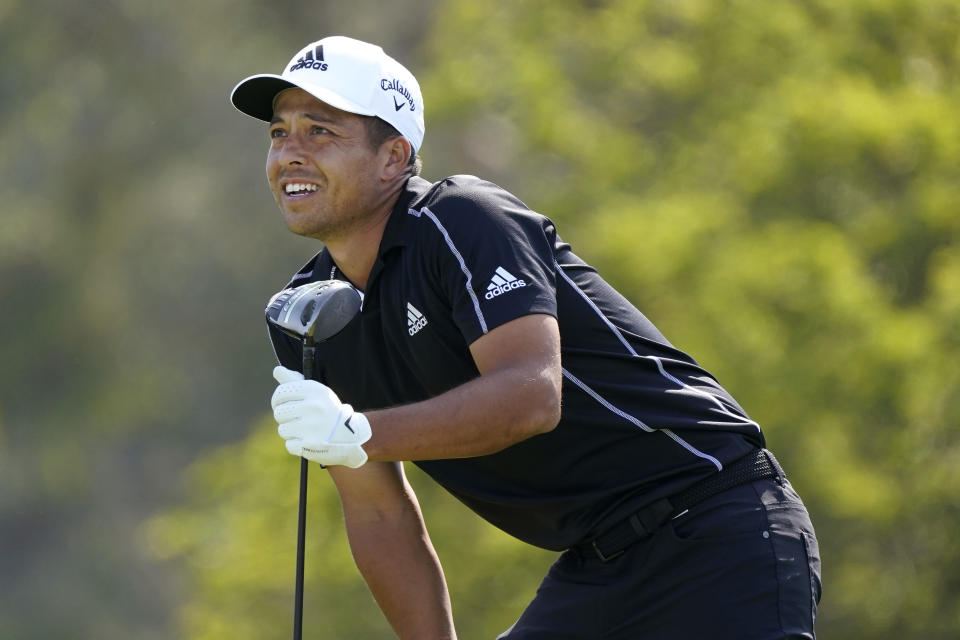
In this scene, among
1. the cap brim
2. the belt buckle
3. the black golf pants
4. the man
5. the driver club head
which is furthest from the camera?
the cap brim

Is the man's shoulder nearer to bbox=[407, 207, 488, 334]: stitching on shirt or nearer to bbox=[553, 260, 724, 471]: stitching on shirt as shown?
bbox=[407, 207, 488, 334]: stitching on shirt

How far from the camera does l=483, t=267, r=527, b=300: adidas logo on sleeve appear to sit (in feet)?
12.8

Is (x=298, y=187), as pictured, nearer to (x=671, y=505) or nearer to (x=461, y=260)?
(x=461, y=260)

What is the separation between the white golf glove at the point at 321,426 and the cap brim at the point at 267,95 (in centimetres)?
101

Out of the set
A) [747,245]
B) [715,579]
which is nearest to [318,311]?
[715,579]

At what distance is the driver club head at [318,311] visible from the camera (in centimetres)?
408

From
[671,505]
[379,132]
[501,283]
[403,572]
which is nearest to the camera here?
[501,283]

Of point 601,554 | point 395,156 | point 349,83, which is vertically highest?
point 349,83

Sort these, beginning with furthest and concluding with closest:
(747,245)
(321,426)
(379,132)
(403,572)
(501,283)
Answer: (747,245) → (403,572) → (379,132) → (501,283) → (321,426)

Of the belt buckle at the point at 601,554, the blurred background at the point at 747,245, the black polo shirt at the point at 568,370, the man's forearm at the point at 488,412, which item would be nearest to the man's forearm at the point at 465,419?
the man's forearm at the point at 488,412

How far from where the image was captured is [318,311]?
408 cm

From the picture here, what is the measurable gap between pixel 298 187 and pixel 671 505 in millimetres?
1368

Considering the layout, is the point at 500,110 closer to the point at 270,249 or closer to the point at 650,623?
the point at 650,623

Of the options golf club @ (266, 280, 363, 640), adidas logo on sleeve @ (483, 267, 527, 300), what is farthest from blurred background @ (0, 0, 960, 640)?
adidas logo on sleeve @ (483, 267, 527, 300)
